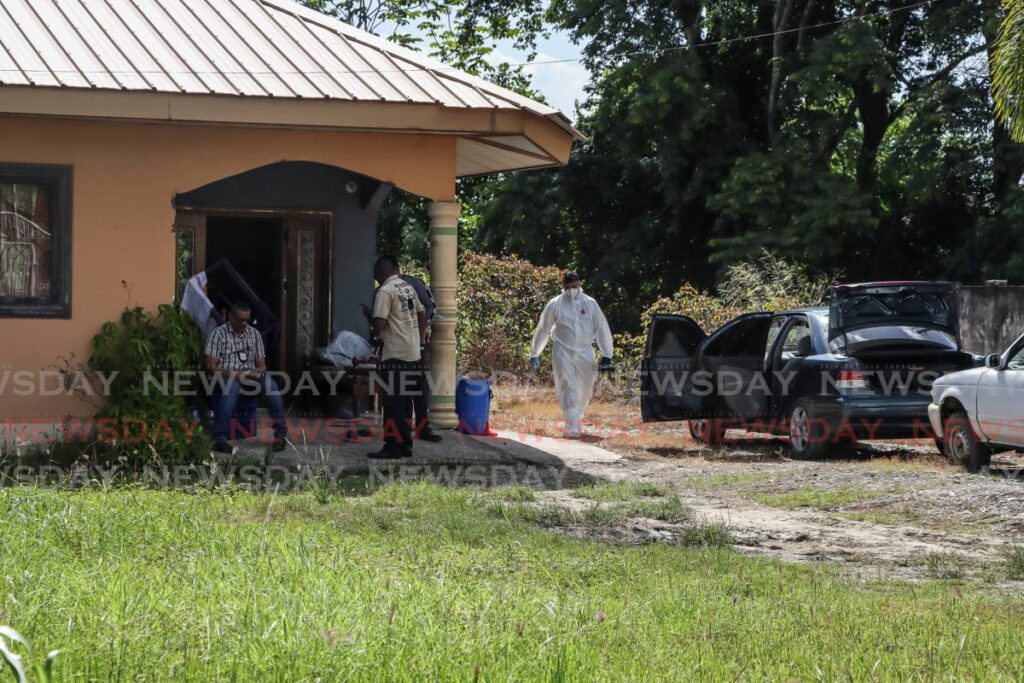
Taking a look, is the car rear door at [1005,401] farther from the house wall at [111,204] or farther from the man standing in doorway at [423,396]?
the house wall at [111,204]

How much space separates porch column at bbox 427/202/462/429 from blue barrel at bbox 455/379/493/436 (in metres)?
0.39

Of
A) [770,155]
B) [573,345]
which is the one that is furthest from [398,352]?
[770,155]

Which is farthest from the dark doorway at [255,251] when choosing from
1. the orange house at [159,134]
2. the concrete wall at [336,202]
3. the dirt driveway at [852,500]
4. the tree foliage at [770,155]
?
the tree foliage at [770,155]

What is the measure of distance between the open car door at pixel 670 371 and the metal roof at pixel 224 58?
280 cm

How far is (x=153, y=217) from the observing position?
12.3 m

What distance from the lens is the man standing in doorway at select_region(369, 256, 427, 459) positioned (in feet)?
39.9

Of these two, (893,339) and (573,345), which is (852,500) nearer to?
(893,339)

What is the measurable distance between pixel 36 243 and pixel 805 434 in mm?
7630

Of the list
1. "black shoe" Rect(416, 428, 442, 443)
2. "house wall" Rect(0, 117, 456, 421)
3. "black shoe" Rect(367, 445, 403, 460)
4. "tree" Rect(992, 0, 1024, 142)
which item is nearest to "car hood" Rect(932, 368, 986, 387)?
"tree" Rect(992, 0, 1024, 142)

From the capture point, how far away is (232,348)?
475 inches

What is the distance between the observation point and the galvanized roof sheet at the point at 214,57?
11.9 metres

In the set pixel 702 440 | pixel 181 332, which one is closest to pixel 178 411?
pixel 181 332

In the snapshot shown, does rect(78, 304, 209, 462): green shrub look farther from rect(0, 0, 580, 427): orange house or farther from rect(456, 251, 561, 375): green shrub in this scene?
rect(456, 251, 561, 375): green shrub

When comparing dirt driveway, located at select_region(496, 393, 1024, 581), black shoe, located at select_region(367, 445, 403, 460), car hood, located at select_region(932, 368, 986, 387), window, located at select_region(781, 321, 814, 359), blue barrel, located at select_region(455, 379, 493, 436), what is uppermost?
window, located at select_region(781, 321, 814, 359)
